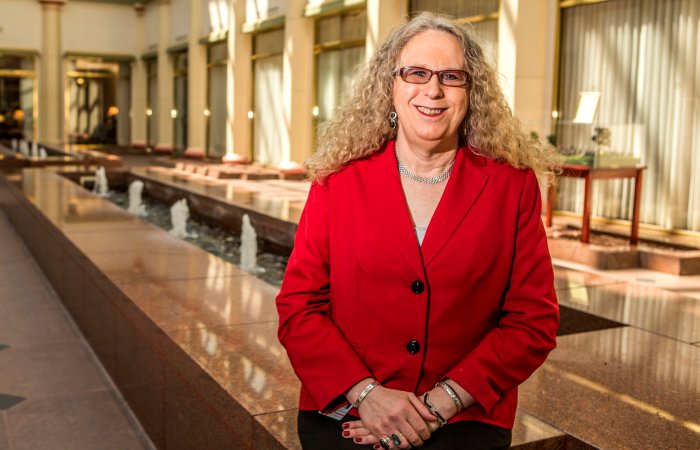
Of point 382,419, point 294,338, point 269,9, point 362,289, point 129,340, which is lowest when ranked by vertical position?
point 129,340

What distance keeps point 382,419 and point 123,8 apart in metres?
34.0

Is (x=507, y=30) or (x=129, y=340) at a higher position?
(x=507, y=30)

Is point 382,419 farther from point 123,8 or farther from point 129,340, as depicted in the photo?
point 123,8

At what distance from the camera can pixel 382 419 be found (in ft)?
6.61

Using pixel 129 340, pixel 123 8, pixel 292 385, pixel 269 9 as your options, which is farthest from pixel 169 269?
pixel 123 8

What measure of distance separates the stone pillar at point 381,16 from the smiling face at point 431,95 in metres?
→ 13.0

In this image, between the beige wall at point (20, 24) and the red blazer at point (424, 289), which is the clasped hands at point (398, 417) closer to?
the red blazer at point (424, 289)

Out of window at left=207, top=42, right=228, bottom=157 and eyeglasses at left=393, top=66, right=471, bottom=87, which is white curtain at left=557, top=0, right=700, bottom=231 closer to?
eyeglasses at left=393, top=66, right=471, bottom=87

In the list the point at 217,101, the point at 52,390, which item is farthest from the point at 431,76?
the point at 217,101

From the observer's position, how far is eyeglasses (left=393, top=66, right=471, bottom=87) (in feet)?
6.98

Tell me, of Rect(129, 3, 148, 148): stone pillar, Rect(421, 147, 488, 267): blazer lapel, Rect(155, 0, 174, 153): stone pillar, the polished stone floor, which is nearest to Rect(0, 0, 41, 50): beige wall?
Rect(129, 3, 148, 148): stone pillar

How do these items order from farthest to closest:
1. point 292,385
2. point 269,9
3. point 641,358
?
point 269,9
point 641,358
point 292,385

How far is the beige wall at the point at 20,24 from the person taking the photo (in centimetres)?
3147

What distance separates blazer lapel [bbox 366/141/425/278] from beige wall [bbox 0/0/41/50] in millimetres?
32838
